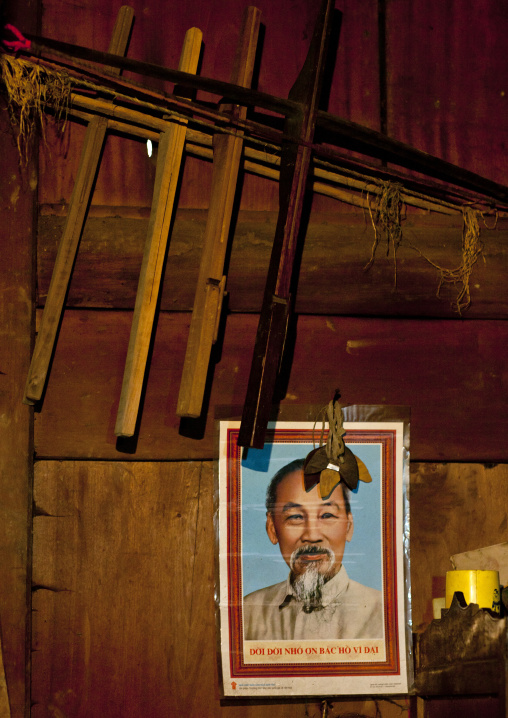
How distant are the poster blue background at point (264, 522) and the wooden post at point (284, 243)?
8.7 inches

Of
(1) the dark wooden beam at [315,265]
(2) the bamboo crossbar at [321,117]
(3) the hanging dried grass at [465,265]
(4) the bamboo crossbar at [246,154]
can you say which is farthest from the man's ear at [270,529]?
(2) the bamboo crossbar at [321,117]

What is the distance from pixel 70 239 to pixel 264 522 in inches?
34.0

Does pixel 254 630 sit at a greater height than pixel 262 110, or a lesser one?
lesser

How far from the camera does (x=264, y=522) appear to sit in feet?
5.94

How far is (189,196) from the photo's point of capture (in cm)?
194

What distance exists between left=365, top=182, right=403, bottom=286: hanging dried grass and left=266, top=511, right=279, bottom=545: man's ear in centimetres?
75

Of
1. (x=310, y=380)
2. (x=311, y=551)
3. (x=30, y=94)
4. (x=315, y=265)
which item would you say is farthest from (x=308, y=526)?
(x=30, y=94)

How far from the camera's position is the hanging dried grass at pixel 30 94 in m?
1.75

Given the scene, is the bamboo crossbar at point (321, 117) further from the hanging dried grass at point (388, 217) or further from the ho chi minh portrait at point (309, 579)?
the ho chi minh portrait at point (309, 579)

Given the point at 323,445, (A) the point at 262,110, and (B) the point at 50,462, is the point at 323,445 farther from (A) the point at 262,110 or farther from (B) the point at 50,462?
(A) the point at 262,110

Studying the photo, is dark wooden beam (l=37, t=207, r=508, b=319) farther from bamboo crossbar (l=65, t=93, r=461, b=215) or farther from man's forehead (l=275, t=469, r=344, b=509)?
man's forehead (l=275, t=469, r=344, b=509)

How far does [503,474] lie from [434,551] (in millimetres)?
276

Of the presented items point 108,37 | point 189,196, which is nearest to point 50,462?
point 189,196

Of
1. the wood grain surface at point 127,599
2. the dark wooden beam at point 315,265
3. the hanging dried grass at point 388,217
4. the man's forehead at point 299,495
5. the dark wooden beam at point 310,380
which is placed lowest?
the wood grain surface at point 127,599
